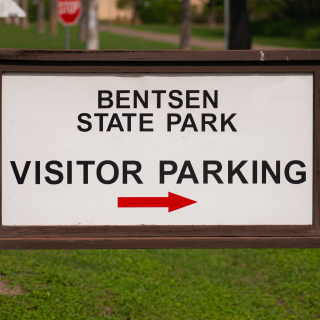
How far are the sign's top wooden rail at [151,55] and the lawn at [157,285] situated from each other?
2216mm

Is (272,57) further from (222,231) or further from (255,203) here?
(222,231)

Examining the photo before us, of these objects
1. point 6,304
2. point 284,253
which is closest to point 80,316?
point 6,304

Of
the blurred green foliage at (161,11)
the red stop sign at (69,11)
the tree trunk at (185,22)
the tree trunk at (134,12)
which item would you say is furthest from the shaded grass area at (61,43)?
the blurred green foliage at (161,11)

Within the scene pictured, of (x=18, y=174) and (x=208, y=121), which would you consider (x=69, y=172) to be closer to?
(x=18, y=174)

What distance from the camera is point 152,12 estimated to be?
8319 cm

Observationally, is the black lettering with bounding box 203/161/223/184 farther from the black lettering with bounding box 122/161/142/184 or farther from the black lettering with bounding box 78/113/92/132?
the black lettering with bounding box 78/113/92/132

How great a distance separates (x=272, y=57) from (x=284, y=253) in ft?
13.5

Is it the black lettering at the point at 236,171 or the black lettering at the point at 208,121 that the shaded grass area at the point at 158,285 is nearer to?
the black lettering at the point at 236,171

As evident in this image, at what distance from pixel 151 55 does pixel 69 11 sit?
11.4 metres

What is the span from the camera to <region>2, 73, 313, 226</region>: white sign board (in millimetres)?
2512

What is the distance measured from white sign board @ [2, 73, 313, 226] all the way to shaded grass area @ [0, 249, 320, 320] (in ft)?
5.95

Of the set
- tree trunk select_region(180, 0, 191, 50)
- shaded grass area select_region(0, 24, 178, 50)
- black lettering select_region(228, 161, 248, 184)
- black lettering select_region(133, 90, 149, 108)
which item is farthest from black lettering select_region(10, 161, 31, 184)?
shaded grass area select_region(0, 24, 178, 50)

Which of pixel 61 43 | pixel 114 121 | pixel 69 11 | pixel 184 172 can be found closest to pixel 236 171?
pixel 184 172

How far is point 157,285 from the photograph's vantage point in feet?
16.0
